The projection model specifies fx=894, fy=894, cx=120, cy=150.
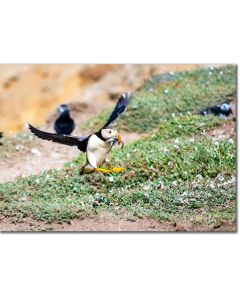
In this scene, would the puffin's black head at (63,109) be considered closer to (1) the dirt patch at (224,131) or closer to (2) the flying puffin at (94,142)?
(2) the flying puffin at (94,142)

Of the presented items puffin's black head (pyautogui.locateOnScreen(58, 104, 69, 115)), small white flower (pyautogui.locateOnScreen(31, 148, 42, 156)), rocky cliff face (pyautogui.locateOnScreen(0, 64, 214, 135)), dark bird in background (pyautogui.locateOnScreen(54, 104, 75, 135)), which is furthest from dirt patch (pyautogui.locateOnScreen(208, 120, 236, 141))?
small white flower (pyautogui.locateOnScreen(31, 148, 42, 156))

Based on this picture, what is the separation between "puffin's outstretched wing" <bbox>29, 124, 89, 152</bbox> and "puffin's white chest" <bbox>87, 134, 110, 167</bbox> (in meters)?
0.06

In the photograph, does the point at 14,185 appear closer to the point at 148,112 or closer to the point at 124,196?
the point at 124,196

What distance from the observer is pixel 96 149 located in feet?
Result: 28.4

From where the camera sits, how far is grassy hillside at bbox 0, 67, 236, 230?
853 centimetres

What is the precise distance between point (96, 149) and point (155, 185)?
0.69 meters

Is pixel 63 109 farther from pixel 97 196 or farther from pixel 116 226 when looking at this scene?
pixel 116 226

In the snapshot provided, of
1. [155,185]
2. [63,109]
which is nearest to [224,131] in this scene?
[155,185]

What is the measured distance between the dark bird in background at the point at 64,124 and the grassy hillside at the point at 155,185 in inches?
28.0

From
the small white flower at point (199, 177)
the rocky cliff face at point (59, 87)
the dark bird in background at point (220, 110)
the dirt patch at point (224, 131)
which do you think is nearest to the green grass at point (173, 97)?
the dark bird in background at point (220, 110)

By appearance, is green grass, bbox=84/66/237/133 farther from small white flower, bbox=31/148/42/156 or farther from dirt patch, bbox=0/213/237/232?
dirt patch, bbox=0/213/237/232

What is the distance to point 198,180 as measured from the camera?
8.79m

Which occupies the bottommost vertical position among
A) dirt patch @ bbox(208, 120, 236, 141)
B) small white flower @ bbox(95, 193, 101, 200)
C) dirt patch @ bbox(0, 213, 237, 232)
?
dirt patch @ bbox(0, 213, 237, 232)
